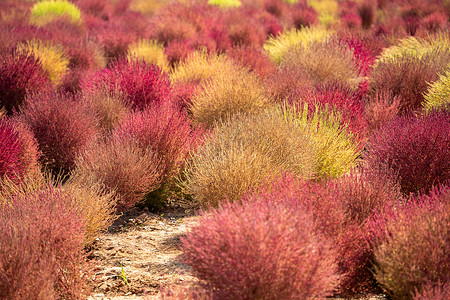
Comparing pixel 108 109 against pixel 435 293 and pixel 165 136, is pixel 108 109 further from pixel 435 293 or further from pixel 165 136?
pixel 435 293

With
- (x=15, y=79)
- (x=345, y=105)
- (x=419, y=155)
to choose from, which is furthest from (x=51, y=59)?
(x=419, y=155)

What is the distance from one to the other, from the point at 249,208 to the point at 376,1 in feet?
53.2

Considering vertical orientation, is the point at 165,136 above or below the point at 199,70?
above

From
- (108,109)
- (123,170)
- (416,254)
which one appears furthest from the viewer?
(108,109)

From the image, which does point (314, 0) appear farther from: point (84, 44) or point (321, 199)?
point (321, 199)

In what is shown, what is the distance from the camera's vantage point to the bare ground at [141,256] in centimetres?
321

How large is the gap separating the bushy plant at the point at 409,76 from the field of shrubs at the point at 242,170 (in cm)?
3

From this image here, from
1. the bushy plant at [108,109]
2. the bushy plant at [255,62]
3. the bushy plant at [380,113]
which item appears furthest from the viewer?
the bushy plant at [255,62]

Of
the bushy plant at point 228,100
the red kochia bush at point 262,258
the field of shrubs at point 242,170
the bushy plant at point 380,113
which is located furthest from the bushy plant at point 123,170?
the bushy plant at point 380,113

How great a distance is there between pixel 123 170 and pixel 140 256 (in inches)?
33.8

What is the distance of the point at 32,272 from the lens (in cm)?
260

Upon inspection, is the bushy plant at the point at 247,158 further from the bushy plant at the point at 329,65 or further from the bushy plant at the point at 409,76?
the bushy plant at the point at 329,65

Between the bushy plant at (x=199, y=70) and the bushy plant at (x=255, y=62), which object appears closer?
the bushy plant at (x=199, y=70)

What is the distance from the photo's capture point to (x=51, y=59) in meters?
7.84
